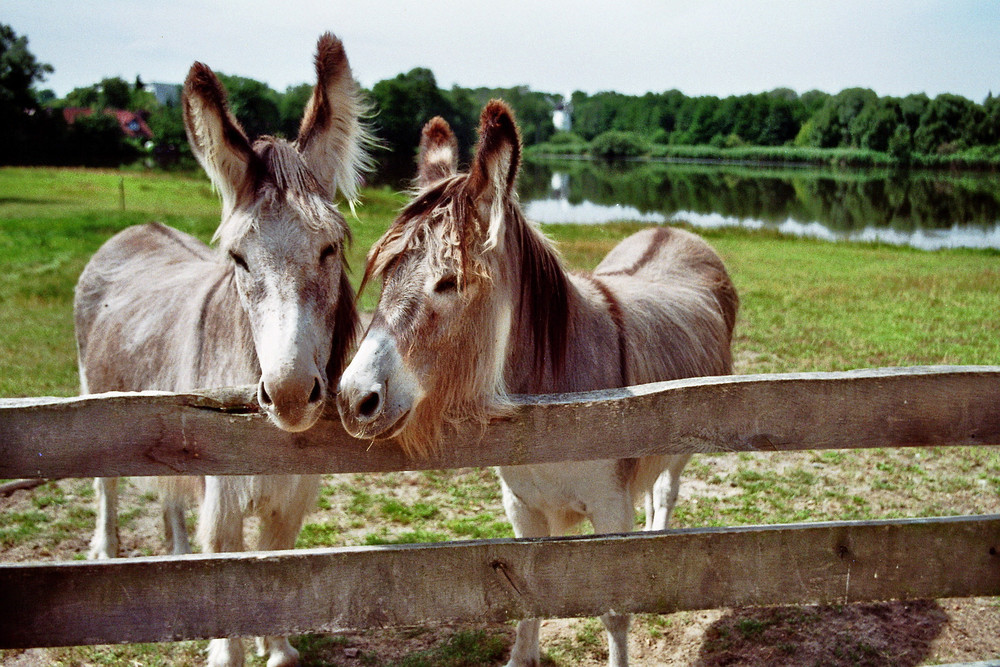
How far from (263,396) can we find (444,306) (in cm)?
63

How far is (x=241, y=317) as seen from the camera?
9.76ft

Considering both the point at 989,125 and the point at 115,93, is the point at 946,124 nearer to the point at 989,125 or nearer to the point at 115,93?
the point at 989,125

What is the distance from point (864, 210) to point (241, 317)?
43.2m

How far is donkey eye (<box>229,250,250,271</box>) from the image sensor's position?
2.66 meters

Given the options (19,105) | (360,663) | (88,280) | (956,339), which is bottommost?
(360,663)

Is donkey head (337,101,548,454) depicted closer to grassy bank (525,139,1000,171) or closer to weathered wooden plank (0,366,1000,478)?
weathered wooden plank (0,366,1000,478)

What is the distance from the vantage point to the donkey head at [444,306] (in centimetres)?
208

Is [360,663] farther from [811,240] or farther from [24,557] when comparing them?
[811,240]

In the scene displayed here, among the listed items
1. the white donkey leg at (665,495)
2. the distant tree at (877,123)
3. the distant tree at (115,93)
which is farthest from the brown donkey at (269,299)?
the distant tree at (877,123)

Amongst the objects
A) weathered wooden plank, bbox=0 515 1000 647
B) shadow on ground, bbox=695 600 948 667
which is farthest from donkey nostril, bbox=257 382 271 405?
shadow on ground, bbox=695 600 948 667

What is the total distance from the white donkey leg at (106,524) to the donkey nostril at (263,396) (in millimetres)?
3102

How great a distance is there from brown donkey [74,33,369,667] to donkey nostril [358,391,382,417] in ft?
→ 0.61

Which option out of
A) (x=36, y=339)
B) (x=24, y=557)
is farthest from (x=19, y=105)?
(x=24, y=557)

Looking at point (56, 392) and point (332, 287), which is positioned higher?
point (332, 287)
